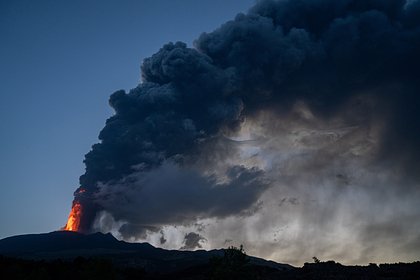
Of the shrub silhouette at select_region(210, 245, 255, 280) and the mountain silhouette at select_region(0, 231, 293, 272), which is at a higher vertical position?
the mountain silhouette at select_region(0, 231, 293, 272)

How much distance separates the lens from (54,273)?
6444 centimetres

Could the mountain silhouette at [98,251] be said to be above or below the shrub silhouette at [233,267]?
above

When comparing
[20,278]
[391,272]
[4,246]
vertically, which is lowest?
[20,278]

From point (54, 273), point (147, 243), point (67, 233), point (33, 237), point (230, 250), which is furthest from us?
point (147, 243)

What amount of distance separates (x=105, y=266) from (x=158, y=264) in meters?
83.0

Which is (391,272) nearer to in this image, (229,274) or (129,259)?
(229,274)

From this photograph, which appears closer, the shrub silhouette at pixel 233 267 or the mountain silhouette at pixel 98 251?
the shrub silhouette at pixel 233 267

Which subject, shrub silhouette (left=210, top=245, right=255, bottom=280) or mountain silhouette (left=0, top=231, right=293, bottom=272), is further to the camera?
mountain silhouette (left=0, top=231, right=293, bottom=272)

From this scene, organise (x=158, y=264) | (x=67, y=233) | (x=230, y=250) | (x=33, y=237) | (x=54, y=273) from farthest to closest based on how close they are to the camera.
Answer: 1. (x=33, y=237)
2. (x=67, y=233)
3. (x=158, y=264)
4. (x=54, y=273)
5. (x=230, y=250)

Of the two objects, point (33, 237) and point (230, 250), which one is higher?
point (33, 237)

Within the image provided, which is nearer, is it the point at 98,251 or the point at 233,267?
the point at 233,267

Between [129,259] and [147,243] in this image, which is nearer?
[129,259]

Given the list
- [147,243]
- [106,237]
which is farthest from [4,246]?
[147,243]

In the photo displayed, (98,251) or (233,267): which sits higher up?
(98,251)
